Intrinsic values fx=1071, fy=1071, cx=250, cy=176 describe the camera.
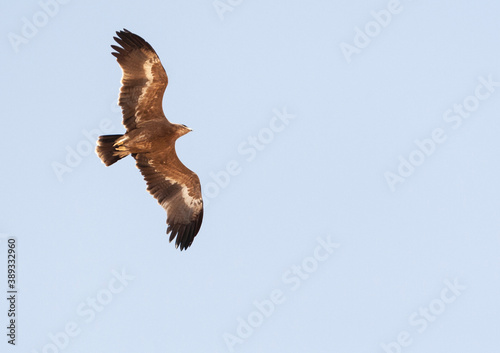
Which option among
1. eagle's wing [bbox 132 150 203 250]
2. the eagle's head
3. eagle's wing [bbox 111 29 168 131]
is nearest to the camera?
eagle's wing [bbox 111 29 168 131]

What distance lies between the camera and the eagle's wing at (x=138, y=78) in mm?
23547

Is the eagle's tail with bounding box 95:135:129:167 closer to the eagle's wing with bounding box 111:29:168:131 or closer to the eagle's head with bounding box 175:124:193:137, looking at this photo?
the eagle's wing with bounding box 111:29:168:131

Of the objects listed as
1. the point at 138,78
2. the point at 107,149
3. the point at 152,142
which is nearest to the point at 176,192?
the point at 152,142

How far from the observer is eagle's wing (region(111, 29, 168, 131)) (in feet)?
77.3

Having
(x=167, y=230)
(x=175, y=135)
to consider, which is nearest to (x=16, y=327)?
(x=167, y=230)

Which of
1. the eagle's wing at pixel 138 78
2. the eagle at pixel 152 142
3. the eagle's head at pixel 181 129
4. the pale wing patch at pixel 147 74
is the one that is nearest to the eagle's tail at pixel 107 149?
the eagle at pixel 152 142

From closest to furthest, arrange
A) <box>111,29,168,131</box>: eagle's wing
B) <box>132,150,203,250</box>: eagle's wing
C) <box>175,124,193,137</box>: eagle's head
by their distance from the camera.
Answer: <box>111,29,168,131</box>: eagle's wing, <box>175,124,193,137</box>: eagle's head, <box>132,150,203,250</box>: eagle's wing

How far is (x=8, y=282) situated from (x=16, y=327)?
1.06 metres

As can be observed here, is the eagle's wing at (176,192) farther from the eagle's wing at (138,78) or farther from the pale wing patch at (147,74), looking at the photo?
the pale wing patch at (147,74)

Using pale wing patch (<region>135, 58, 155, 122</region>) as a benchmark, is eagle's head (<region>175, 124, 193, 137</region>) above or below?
below

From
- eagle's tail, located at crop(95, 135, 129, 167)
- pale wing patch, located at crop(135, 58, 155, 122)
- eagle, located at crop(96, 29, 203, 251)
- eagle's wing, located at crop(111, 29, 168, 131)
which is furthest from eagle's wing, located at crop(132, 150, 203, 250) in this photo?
pale wing patch, located at crop(135, 58, 155, 122)

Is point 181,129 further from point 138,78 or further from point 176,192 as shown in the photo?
point 176,192

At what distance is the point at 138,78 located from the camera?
2367 centimetres

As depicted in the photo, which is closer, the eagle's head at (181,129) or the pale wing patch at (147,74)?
the pale wing patch at (147,74)
